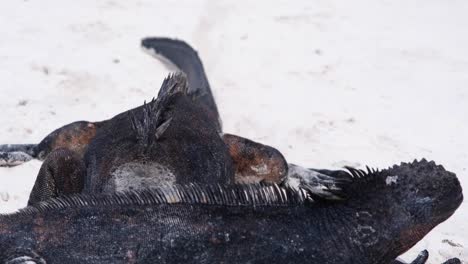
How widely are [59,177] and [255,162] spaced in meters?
1.44

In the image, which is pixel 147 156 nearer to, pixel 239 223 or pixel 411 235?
pixel 239 223

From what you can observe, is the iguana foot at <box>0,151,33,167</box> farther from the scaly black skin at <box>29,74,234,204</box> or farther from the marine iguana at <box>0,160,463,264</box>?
the marine iguana at <box>0,160,463,264</box>

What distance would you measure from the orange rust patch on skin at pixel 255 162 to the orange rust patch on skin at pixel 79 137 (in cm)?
96

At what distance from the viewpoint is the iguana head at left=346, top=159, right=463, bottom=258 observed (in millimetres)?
1867

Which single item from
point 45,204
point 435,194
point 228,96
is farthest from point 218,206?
point 228,96

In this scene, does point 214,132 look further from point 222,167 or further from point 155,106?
point 155,106

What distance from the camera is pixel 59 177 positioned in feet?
10.3

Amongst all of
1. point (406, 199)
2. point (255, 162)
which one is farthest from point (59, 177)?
point (406, 199)

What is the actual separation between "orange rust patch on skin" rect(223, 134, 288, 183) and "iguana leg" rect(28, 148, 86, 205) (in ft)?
3.84

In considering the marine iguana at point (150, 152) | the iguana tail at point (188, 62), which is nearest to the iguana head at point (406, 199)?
the marine iguana at point (150, 152)

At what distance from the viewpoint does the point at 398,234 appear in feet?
6.11

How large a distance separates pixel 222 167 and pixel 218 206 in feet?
4.84

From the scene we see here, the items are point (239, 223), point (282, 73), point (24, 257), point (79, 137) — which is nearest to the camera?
point (24, 257)

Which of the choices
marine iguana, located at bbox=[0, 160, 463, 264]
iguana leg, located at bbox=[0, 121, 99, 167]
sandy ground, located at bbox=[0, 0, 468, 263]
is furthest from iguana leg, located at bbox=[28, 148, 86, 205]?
marine iguana, located at bbox=[0, 160, 463, 264]
